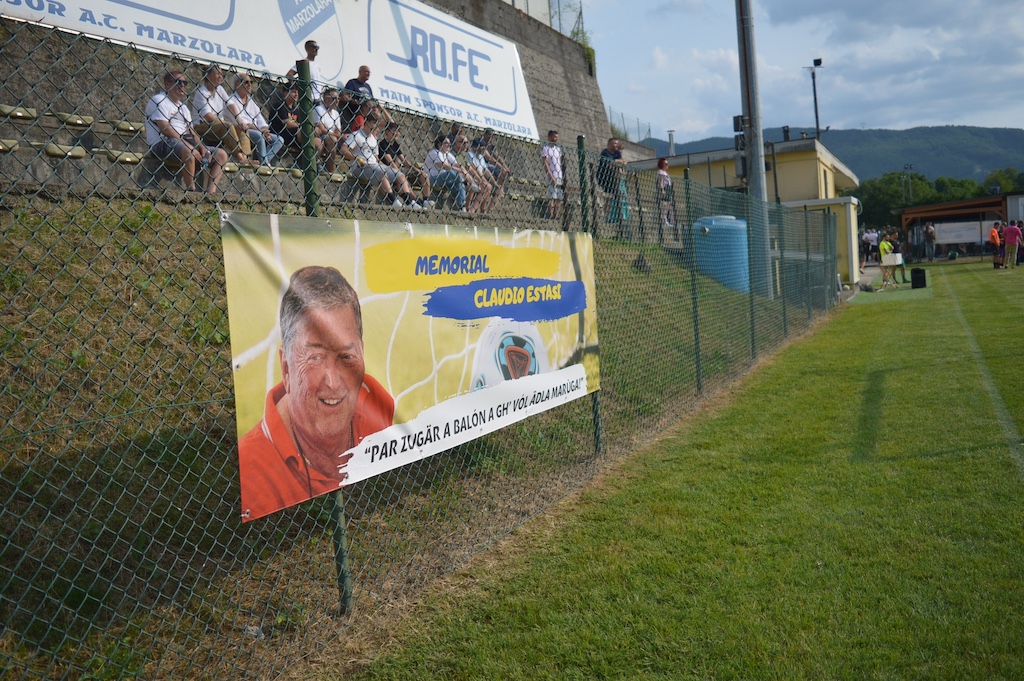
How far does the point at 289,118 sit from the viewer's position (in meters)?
3.91

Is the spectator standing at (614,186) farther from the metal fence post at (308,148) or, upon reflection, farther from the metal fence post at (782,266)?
the metal fence post at (782,266)

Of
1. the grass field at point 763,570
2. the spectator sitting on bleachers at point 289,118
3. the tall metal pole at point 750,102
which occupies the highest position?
the tall metal pole at point 750,102

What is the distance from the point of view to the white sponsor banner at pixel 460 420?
361 centimetres

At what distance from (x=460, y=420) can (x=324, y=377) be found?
111 cm

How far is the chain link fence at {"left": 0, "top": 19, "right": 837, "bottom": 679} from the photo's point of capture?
3.37 metres

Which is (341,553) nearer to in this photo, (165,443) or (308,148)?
(165,443)

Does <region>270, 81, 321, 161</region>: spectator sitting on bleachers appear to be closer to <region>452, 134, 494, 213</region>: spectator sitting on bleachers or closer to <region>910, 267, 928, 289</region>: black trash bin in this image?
<region>452, 134, 494, 213</region>: spectator sitting on bleachers

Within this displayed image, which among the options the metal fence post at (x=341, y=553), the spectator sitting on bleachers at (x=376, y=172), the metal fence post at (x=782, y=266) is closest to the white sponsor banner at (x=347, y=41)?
the spectator sitting on bleachers at (x=376, y=172)

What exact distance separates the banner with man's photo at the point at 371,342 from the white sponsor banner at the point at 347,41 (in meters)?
3.88

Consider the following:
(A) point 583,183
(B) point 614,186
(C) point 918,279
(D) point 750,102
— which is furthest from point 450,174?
(C) point 918,279

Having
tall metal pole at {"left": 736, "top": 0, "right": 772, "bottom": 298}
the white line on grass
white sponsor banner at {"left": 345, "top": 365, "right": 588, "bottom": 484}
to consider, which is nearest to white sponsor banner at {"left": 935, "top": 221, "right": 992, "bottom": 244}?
tall metal pole at {"left": 736, "top": 0, "right": 772, "bottom": 298}

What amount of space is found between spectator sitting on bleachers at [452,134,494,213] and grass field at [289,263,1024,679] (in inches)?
97.1

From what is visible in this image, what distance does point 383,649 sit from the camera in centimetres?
346

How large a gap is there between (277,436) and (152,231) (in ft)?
10.5
